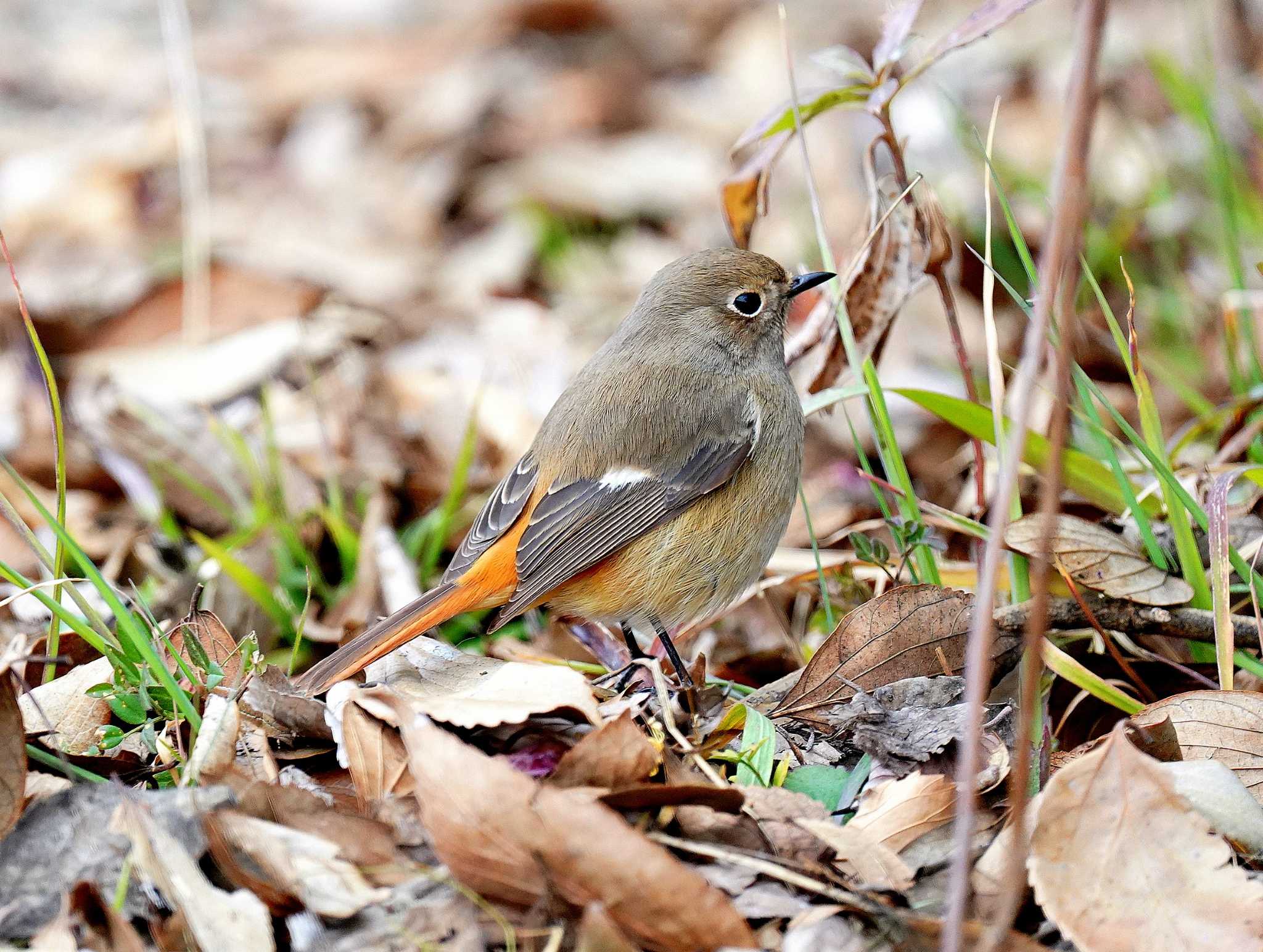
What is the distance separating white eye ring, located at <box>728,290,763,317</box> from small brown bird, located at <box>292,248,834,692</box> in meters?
0.12

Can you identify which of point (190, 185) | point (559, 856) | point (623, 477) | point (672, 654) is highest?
point (190, 185)

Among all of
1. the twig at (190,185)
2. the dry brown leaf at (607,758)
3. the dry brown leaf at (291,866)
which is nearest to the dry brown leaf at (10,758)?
the dry brown leaf at (291,866)

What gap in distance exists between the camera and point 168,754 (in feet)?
8.10

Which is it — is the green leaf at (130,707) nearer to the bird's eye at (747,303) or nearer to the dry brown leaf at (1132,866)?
the dry brown leaf at (1132,866)

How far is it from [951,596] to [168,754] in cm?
165

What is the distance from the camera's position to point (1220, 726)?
2539 mm

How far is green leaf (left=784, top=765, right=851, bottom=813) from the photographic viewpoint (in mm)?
2492

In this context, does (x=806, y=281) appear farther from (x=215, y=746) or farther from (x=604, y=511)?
(x=215, y=746)

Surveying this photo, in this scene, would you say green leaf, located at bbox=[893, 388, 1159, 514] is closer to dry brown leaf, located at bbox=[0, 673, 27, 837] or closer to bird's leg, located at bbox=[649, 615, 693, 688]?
bird's leg, located at bbox=[649, 615, 693, 688]

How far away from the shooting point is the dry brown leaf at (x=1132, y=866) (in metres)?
2.04

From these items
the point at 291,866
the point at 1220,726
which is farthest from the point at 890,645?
the point at 291,866

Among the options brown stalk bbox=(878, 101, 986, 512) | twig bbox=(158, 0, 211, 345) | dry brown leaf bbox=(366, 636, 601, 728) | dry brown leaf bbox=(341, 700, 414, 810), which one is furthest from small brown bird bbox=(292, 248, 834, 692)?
twig bbox=(158, 0, 211, 345)

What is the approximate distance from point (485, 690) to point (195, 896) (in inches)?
26.8

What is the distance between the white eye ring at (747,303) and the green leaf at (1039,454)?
2.59ft
